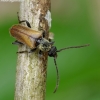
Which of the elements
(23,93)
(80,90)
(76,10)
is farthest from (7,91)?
(76,10)

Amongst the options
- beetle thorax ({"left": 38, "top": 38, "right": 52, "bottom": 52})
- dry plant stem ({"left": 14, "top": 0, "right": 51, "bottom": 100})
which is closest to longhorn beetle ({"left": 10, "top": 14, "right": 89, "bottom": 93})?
beetle thorax ({"left": 38, "top": 38, "right": 52, "bottom": 52})

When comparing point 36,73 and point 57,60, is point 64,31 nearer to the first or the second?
point 57,60

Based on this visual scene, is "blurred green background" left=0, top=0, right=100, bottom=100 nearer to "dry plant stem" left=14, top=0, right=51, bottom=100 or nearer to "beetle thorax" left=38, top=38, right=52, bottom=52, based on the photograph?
"beetle thorax" left=38, top=38, right=52, bottom=52

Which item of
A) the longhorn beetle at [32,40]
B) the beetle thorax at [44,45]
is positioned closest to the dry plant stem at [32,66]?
the longhorn beetle at [32,40]

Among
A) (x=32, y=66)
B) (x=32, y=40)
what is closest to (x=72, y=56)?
(x=32, y=40)

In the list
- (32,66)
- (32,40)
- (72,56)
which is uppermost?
(32,40)

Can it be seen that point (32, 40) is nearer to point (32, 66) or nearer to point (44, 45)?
point (44, 45)

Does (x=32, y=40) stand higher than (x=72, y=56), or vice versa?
(x=32, y=40)

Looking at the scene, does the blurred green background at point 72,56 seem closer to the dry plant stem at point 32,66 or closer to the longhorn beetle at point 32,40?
the longhorn beetle at point 32,40
